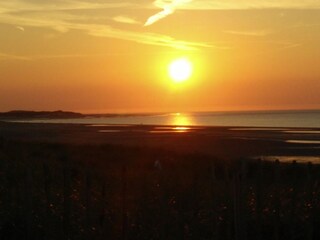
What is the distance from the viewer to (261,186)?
1045 centimetres

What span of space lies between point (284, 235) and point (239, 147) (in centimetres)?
3897

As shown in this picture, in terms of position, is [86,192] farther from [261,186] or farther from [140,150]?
[140,150]

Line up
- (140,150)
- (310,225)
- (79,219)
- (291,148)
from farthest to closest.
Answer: (291,148) → (140,150) → (79,219) → (310,225)

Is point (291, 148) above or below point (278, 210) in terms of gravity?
above

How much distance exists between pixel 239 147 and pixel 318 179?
3773 centimetres

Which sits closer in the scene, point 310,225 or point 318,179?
point 310,225

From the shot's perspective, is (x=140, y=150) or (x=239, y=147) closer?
(x=140, y=150)

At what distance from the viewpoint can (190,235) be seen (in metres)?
10.2

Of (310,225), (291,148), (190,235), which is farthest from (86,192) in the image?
(291,148)

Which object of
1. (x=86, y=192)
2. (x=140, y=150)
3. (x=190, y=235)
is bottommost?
(x=190, y=235)

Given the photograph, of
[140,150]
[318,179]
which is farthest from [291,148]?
[318,179]

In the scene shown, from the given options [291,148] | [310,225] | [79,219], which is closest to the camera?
[310,225]

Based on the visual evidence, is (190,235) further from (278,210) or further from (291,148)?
(291,148)

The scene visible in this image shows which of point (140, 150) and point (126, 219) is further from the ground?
point (140, 150)
